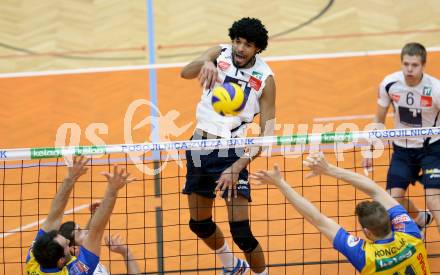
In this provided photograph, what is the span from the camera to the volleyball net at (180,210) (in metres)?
10.0

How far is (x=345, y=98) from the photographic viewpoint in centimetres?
1377

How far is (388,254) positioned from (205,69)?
2.77 meters

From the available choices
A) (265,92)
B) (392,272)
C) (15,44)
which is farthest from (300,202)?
(15,44)

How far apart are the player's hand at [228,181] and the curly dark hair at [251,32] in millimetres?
1330

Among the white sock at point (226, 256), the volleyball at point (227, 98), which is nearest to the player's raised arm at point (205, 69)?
the volleyball at point (227, 98)

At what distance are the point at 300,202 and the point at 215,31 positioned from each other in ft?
30.2

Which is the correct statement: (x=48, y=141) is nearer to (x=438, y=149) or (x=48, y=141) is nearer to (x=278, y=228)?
(x=278, y=228)

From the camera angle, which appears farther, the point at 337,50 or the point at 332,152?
the point at 337,50

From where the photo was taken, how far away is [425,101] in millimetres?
9938

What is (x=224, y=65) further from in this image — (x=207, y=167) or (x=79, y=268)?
(x=79, y=268)

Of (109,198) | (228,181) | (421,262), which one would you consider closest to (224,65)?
(228,181)

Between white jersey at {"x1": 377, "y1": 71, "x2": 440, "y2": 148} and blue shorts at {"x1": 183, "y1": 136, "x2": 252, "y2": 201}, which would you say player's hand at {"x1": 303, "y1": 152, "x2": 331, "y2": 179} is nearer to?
blue shorts at {"x1": 183, "y1": 136, "x2": 252, "y2": 201}

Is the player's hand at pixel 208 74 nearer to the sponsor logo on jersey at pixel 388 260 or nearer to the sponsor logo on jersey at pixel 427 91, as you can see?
the sponsor logo on jersey at pixel 388 260

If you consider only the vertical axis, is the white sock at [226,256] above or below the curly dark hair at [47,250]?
below
